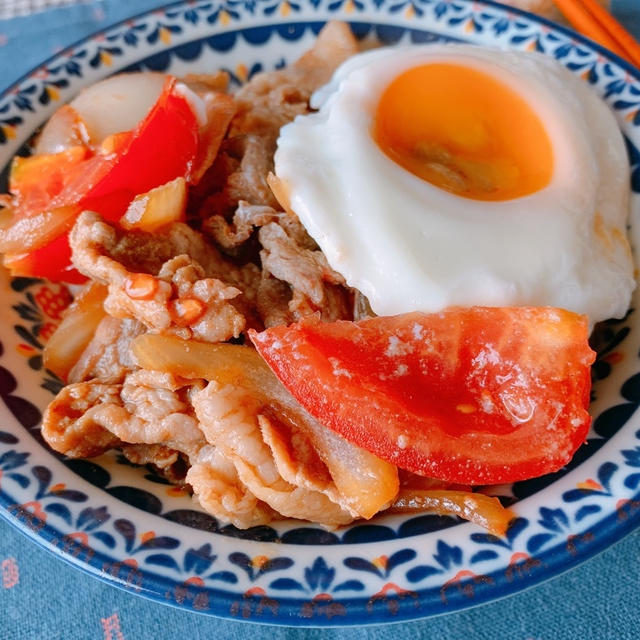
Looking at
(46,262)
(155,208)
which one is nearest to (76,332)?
(46,262)

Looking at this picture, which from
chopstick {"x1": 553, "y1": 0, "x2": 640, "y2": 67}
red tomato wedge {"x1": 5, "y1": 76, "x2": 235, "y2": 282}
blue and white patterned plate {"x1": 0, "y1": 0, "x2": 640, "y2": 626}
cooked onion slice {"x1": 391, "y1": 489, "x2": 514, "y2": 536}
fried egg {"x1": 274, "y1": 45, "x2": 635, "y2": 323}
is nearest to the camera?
blue and white patterned plate {"x1": 0, "y1": 0, "x2": 640, "y2": 626}

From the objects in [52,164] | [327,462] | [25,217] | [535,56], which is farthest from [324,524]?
[535,56]

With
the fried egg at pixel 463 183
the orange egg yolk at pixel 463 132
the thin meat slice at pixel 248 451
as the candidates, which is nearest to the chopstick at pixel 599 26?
the fried egg at pixel 463 183

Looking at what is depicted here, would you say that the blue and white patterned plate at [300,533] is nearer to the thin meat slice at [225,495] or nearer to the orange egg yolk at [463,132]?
the thin meat slice at [225,495]

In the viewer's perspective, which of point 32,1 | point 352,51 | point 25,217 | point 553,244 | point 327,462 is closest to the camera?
point 327,462

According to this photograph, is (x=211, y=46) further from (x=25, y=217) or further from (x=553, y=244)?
(x=553, y=244)

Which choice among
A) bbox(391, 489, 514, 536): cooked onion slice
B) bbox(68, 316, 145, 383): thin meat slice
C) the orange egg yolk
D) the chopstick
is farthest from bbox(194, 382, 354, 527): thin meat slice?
the chopstick

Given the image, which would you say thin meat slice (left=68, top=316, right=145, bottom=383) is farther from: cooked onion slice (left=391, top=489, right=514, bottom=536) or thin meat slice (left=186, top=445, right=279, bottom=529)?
cooked onion slice (left=391, top=489, right=514, bottom=536)
